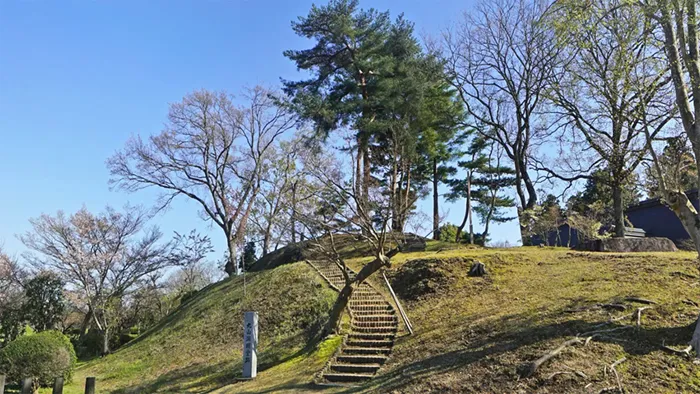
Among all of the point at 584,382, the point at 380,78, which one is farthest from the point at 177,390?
the point at 380,78

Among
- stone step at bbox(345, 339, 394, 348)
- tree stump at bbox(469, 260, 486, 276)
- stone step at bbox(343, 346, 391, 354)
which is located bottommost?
stone step at bbox(343, 346, 391, 354)

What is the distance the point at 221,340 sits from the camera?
13.4 metres

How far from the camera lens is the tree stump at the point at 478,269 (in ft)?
38.8

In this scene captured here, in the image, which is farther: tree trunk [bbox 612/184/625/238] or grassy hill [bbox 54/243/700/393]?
tree trunk [bbox 612/184/625/238]

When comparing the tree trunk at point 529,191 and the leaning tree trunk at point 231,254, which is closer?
the tree trunk at point 529,191

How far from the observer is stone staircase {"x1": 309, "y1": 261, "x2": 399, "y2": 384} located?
8.41 metres

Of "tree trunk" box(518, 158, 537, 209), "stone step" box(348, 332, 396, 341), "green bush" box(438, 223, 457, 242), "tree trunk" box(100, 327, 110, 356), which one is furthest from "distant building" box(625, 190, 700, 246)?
"tree trunk" box(100, 327, 110, 356)

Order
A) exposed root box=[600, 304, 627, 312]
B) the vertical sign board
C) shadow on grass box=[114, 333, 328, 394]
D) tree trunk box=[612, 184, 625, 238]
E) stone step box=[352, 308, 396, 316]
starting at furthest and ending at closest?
tree trunk box=[612, 184, 625, 238]
stone step box=[352, 308, 396, 316]
shadow on grass box=[114, 333, 328, 394]
the vertical sign board
exposed root box=[600, 304, 627, 312]

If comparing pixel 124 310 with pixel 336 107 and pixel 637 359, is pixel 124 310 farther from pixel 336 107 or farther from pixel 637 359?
pixel 637 359

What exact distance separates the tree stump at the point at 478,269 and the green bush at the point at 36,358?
10.2m

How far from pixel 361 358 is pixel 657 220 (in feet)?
56.9

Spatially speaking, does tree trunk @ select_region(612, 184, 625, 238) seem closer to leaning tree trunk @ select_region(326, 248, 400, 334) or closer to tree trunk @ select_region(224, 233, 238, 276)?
leaning tree trunk @ select_region(326, 248, 400, 334)

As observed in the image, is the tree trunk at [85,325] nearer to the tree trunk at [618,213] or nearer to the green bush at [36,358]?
the green bush at [36,358]

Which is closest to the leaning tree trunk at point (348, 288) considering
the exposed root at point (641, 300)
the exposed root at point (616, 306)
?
the exposed root at point (616, 306)
